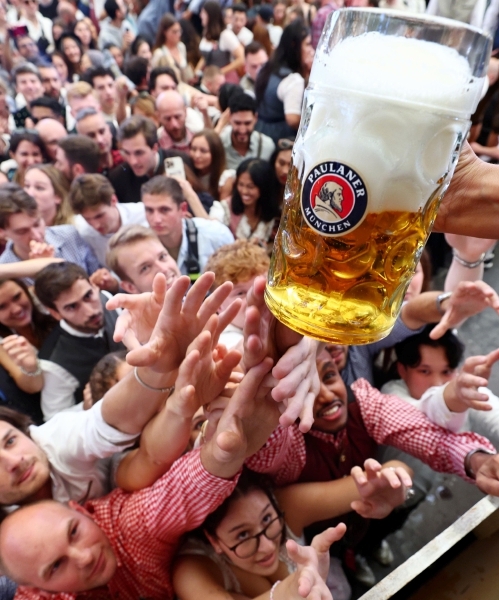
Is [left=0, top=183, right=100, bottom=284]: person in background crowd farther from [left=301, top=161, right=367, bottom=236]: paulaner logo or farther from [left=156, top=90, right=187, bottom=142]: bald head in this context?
[left=301, top=161, right=367, bottom=236]: paulaner logo

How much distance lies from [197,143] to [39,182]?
37.5 inches

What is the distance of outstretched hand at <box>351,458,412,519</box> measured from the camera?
80 centimetres

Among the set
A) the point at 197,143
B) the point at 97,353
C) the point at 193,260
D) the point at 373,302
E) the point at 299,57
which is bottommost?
the point at 97,353

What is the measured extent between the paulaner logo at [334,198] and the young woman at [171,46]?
13.2 ft

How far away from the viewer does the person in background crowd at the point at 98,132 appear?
2.55 metres

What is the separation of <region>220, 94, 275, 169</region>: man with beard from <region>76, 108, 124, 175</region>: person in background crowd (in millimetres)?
722

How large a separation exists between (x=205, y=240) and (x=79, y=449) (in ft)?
3.87

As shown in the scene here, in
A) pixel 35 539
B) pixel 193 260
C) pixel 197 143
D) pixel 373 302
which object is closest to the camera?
pixel 373 302

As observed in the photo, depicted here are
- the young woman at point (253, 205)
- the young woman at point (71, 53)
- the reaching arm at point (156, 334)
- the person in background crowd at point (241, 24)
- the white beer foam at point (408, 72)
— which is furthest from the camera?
the person in background crowd at point (241, 24)

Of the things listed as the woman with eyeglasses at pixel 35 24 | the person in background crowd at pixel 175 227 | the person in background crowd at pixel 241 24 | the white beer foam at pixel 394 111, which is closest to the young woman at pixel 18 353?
the person in background crowd at pixel 175 227

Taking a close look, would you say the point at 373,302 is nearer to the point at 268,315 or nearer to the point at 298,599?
the point at 268,315

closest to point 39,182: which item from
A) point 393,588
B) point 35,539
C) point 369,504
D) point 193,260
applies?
point 193,260

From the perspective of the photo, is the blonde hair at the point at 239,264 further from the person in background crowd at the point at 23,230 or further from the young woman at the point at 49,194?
the young woman at the point at 49,194

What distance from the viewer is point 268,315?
688 mm
